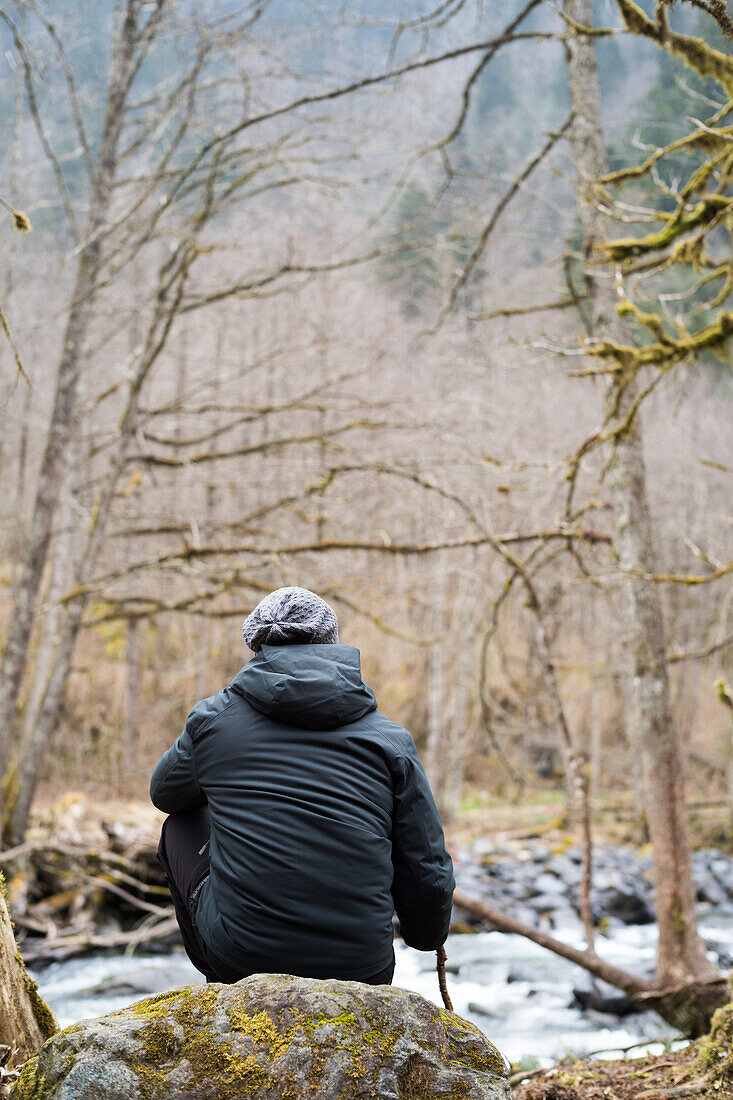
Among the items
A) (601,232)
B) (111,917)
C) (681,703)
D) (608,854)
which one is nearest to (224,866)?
(601,232)

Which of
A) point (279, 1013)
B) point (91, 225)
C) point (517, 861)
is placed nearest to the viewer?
point (279, 1013)

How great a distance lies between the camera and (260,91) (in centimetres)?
663

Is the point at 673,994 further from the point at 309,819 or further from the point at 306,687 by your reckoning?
the point at 306,687

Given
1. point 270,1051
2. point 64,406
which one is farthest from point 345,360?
point 270,1051

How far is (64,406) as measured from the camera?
7.04 meters

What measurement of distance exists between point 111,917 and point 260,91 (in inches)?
304

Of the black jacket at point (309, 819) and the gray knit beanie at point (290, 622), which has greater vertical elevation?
the gray knit beanie at point (290, 622)

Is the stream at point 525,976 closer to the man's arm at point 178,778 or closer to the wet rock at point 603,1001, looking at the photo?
the wet rock at point 603,1001

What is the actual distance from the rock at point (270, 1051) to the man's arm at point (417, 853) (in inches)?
15.1

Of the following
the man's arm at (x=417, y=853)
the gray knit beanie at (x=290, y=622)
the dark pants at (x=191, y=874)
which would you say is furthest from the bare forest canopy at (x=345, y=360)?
the man's arm at (x=417, y=853)

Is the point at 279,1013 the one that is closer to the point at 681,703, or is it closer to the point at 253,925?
the point at 253,925

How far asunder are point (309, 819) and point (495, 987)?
6.32 meters

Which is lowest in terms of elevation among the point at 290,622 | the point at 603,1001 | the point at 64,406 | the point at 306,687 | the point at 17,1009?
the point at 603,1001

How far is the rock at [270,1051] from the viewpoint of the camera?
150 centimetres
